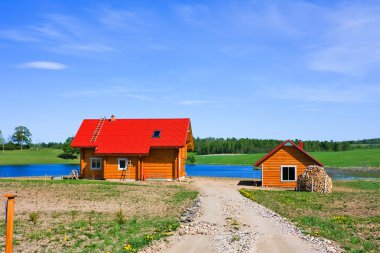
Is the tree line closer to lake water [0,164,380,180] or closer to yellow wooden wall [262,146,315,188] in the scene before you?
lake water [0,164,380,180]

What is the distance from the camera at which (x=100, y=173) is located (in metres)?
45.2

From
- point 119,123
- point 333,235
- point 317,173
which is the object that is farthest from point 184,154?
point 333,235

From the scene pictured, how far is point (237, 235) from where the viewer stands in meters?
15.0

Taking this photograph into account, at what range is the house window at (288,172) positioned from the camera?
135 feet

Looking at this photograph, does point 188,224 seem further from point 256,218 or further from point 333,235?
point 333,235

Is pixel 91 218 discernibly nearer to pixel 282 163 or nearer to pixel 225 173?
pixel 282 163

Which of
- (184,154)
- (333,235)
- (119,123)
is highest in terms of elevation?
(119,123)

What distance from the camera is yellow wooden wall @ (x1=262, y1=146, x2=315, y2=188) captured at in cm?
4100

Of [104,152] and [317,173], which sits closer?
[317,173]

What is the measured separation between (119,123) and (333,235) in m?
35.3

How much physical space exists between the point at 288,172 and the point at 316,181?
17.7 feet

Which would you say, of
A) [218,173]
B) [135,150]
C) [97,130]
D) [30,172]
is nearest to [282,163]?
[135,150]

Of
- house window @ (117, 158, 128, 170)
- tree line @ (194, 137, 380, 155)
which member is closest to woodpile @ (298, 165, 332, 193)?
house window @ (117, 158, 128, 170)

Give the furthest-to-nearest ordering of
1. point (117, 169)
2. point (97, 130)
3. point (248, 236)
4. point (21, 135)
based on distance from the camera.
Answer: point (21, 135) < point (97, 130) < point (117, 169) < point (248, 236)
